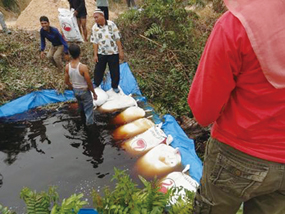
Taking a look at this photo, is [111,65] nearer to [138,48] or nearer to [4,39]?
[138,48]

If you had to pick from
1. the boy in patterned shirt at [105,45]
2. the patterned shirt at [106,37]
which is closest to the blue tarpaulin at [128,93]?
the boy in patterned shirt at [105,45]

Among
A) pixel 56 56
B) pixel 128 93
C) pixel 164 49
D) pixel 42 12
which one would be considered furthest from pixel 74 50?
pixel 42 12

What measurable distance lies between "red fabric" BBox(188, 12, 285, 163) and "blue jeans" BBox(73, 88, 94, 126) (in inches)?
101

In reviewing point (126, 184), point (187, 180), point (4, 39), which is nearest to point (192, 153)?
point (187, 180)

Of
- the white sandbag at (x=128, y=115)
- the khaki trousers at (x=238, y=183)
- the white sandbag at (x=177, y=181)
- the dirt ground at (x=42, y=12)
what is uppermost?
the dirt ground at (x=42, y=12)

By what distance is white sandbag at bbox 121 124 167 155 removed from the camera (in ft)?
10.7

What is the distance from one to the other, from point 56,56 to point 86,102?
2023 millimetres

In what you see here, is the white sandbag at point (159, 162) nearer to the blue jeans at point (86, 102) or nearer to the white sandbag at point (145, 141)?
the white sandbag at point (145, 141)

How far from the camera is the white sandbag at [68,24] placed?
199 inches

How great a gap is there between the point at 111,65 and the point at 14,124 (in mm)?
1839

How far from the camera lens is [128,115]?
12.7 feet

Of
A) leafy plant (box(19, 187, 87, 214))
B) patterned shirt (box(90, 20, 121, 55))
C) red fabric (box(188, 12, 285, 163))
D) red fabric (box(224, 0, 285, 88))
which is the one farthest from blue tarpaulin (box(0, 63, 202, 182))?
red fabric (box(224, 0, 285, 88))

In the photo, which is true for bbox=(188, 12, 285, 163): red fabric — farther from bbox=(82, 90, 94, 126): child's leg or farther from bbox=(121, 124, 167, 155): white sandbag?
bbox=(82, 90, 94, 126): child's leg

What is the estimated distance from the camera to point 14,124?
3.94 meters
